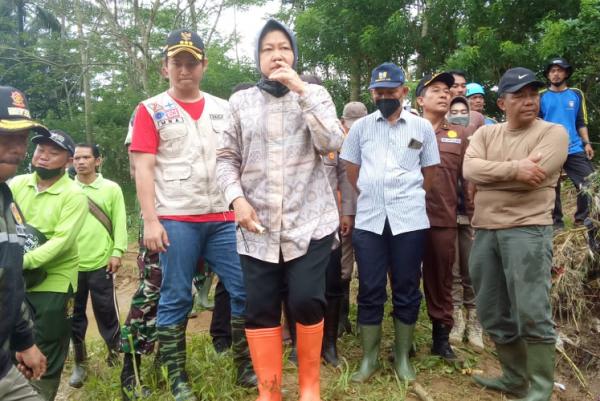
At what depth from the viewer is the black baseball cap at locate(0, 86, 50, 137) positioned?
200cm

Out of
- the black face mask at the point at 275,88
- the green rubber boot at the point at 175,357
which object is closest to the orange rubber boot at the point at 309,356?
the green rubber boot at the point at 175,357

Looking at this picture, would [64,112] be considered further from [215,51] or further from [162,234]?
[162,234]

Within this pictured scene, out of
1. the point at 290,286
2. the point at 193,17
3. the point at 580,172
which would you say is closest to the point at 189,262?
the point at 290,286

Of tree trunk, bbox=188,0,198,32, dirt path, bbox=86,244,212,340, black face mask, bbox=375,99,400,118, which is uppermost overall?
tree trunk, bbox=188,0,198,32

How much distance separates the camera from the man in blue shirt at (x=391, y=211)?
320 cm

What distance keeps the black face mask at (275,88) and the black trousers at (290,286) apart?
787 millimetres

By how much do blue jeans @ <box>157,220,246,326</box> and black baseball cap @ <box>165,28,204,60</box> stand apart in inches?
38.8

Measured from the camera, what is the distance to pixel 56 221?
330 cm

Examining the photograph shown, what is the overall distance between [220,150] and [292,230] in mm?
581

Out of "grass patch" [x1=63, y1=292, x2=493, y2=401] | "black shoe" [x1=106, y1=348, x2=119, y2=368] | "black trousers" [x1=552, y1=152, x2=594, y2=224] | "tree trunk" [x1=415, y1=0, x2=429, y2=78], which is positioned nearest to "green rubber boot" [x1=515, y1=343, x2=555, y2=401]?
"grass patch" [x1=63, y1=292, x2=493, y2=401]

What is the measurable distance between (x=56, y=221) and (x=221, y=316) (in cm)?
139

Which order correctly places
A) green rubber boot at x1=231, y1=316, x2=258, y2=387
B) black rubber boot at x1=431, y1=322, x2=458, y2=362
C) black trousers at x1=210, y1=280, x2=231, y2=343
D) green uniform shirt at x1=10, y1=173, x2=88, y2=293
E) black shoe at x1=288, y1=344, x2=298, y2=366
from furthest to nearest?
black trousers at x1=210, y1=280, x2=231, y2=343 < black rubber boot at x1=431, y1=322, x2=458, y2=362 < black shoe at x1=288, y1=344, x2=298, y2=366 < green uniform shirt at x1=10, y1=173, x2=88, y2=293 < green rubber boot at x1=231, y1=316, x2=258, y2=387

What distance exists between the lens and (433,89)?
371 centimetres

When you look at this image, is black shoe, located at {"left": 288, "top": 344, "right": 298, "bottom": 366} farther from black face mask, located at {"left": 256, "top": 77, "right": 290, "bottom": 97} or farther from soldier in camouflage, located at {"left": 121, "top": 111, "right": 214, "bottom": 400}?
black face mask, located at {"left": 256, "top": 77, "right": 290, "bottom": 97}
